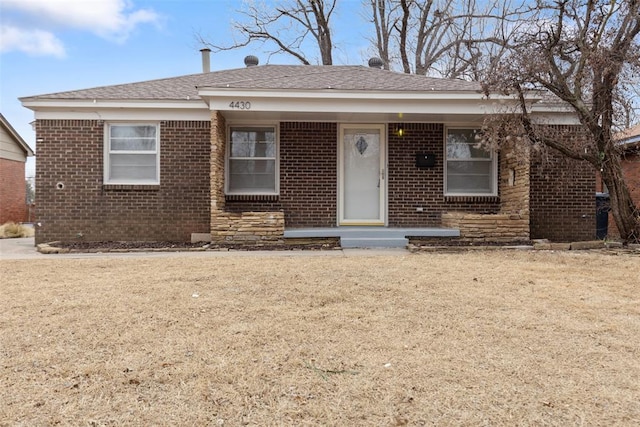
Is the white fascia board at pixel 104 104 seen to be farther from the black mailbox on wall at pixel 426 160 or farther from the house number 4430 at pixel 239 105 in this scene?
the black mailbox on wall at pixel 426 160

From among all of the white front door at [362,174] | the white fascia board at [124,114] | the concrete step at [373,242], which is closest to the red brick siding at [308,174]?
the white front door at [362,174]

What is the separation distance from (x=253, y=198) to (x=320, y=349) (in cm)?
699

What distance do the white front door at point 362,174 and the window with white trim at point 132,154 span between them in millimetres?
4112

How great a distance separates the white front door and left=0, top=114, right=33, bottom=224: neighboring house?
14704 mm

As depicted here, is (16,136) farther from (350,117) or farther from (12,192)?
(350,117)

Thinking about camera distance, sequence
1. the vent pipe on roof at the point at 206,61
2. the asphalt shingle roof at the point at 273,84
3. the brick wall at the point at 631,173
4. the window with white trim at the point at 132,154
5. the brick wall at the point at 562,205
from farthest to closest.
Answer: the vent pipe on roof at the point at 206,61 < the brick wall at the point at 631,173 < the brick wall at the point at 562,205 < the window with white trim at the point at 132,154 < the asphalt shingle roof at the point at 273,84

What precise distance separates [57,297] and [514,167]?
8234mm

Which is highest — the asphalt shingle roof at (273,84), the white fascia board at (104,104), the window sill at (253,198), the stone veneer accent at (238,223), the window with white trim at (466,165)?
the asphalt shingle roof at (273,84)

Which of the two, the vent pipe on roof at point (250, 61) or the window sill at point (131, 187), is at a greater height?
the vent pipe on roof at point (250, 61)

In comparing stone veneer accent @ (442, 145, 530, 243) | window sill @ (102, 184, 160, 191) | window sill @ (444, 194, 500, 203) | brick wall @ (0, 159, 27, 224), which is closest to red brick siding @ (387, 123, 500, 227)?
window sill @ (444, 194, 500, 203)

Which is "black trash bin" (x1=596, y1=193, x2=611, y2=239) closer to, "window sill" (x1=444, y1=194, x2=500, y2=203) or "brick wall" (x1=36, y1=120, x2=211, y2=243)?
"window sill" (x1=444, y1=194, x2=500, y2=203)

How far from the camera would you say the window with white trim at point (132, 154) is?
30.6ft

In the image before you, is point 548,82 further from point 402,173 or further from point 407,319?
point 407,319

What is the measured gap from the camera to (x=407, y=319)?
3578 mm
